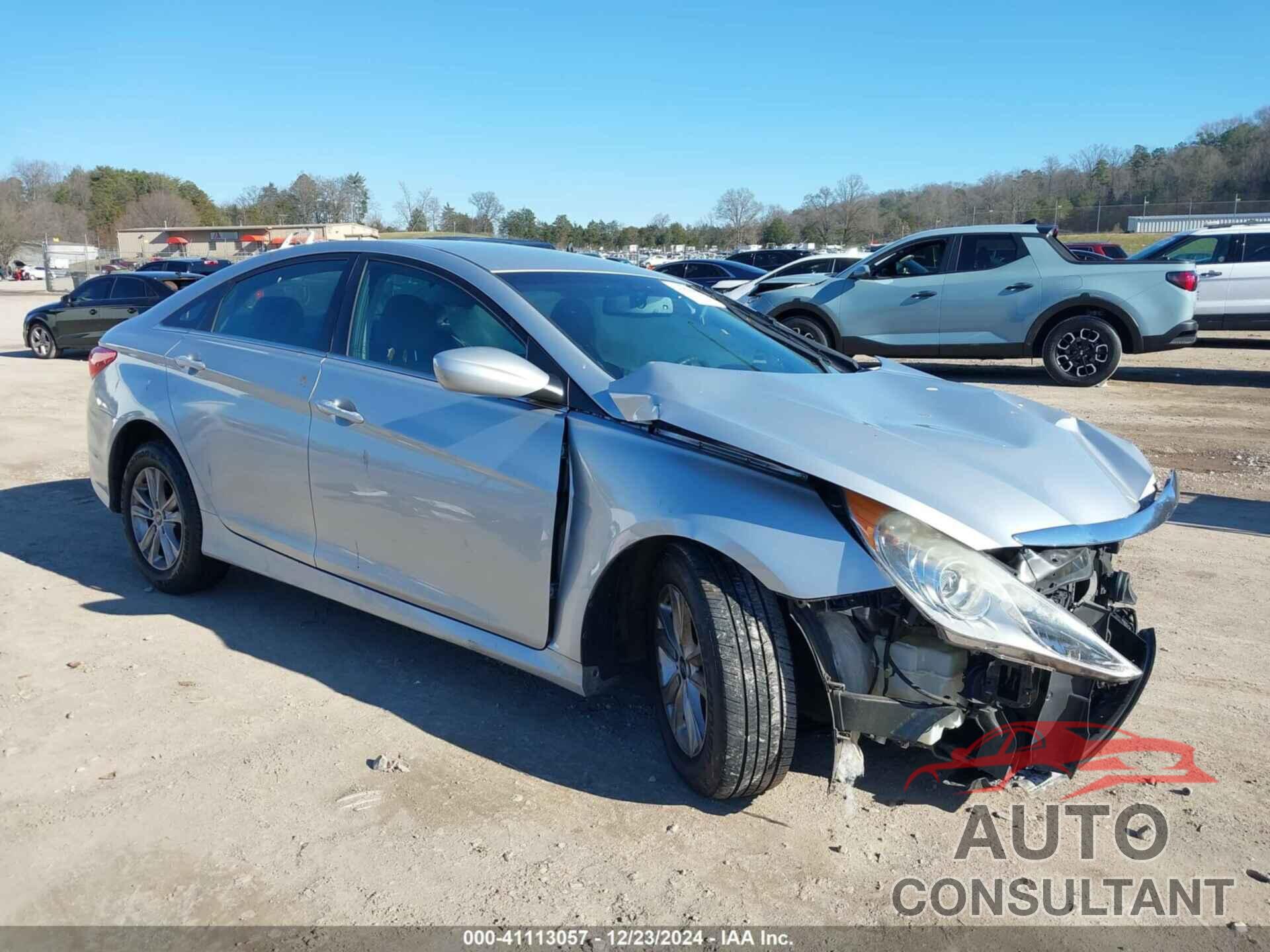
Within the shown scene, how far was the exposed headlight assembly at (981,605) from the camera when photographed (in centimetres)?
262

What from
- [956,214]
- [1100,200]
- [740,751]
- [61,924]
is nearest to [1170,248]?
[740,751]

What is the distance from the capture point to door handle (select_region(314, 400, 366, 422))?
3.90m

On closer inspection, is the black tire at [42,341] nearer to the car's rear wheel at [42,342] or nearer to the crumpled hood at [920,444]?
the car's rear wheel at [42,342]

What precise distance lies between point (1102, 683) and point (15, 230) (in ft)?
314

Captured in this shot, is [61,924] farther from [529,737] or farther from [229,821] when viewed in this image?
[529,737]

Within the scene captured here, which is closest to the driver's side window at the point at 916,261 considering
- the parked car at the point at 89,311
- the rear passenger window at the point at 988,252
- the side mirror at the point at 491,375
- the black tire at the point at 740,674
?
the rear passenger window at the point at 988,252

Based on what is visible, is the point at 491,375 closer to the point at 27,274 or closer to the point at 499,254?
the point at 499,254

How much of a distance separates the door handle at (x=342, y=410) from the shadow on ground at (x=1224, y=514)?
502 cm

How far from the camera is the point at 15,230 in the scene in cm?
8181

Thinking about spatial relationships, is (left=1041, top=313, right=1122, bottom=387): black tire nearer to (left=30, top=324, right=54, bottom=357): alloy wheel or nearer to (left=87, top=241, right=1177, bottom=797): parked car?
(left=87, top=241, right=1177, bottom=797): parked car

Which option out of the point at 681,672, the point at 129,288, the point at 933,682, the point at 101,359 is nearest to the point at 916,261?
the point at 101,359

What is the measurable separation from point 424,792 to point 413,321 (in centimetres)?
176

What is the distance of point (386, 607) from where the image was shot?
3.89m

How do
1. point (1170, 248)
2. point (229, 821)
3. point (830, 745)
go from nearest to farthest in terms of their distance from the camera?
point (229, 821)
point (830, 745)
point (1170, 248)
